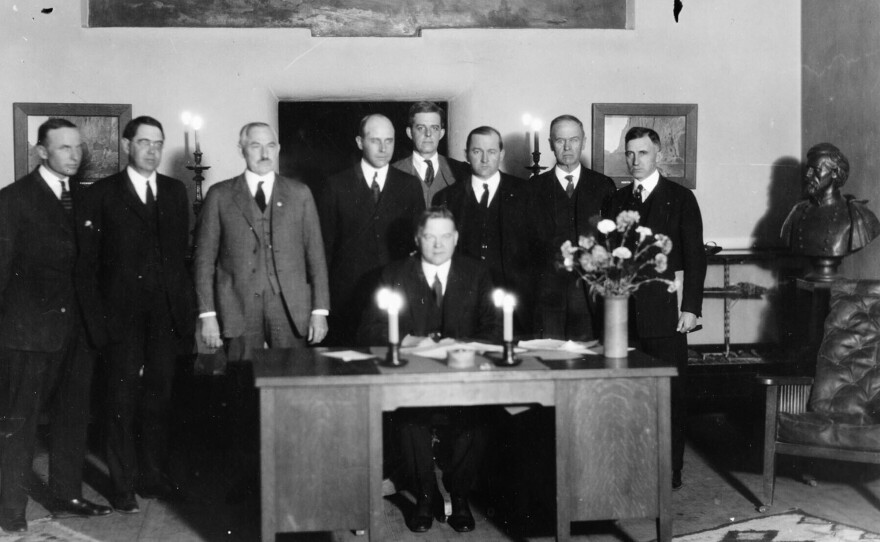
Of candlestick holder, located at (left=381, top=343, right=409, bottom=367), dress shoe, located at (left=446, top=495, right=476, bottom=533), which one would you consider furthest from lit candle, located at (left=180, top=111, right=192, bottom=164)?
dress shoe, located at (left=446, top=495, right=476, bottom=533)

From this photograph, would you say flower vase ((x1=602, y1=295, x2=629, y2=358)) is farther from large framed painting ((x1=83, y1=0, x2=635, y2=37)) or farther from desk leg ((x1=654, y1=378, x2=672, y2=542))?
large framed painting ((x1=83, y1=0, x2=635, y2=37))

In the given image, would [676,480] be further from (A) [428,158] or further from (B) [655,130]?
(B) [655,130]

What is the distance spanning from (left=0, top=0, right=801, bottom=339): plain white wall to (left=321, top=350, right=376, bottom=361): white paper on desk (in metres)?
2.93

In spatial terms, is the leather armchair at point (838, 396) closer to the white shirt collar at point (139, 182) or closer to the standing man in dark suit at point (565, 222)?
the standing man in dark suit at point (565, 222)

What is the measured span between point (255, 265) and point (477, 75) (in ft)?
9.14

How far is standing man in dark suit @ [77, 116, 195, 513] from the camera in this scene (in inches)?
165

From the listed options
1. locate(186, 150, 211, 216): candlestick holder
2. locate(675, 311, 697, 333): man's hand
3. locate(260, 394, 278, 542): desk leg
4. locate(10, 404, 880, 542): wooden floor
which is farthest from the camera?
locate(186, 150, 211, 216): candlestick holder

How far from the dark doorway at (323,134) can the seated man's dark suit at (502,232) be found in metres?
1.98

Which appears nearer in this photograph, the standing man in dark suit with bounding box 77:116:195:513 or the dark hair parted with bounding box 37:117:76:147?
the dark hair parted with bounding box 37:117:76:147

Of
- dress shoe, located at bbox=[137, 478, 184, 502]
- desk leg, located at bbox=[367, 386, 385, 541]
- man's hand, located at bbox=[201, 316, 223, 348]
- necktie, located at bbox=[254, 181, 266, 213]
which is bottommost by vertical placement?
dress shoe, located at bbox=[137, 478, 184, 502]

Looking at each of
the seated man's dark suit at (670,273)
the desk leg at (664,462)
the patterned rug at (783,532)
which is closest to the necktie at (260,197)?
the seated man's dark suit at (670,273)

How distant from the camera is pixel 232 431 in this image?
4543 mm

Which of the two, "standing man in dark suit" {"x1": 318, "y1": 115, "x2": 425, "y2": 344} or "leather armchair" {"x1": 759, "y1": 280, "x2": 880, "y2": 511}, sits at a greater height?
"standing man in dark suit" {"x1": 318, "y1": 115, "x2": 425, "y2": 344}

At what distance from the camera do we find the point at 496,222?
457 centimetres
